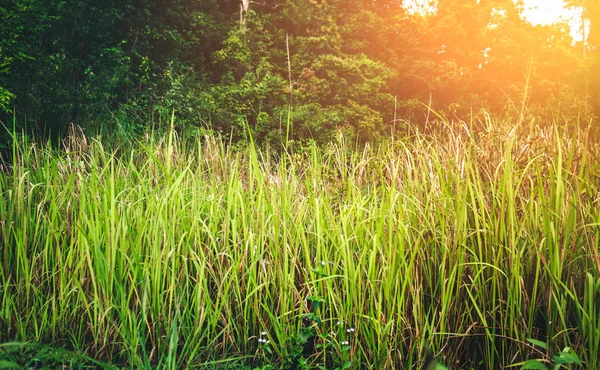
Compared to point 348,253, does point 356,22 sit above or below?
above

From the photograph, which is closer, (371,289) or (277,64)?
A: (371,289)

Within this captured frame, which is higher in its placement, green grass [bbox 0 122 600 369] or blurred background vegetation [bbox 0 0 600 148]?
blurred background vegetation [bbox 0 0 600 148]

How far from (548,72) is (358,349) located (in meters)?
19.4

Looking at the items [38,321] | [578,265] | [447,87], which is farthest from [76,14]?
[447,87]

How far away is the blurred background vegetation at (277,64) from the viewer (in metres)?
7.31

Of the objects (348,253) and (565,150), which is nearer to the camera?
(348,253)

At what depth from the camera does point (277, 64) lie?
14930 mm

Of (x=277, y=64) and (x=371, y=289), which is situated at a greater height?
(x=277, y=64)

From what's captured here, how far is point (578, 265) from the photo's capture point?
1874mm

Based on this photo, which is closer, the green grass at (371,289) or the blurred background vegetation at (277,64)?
the green grass at (371,289)

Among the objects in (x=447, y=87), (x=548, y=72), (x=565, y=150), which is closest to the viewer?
(x=565, y=150)

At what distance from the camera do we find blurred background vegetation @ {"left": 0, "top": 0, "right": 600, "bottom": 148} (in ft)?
24.0

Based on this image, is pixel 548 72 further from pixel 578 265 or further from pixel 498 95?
pixel 578 265

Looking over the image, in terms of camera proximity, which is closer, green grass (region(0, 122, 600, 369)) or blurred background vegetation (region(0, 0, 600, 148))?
green grass (region(0, 122, 600, 369))
